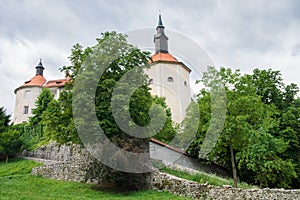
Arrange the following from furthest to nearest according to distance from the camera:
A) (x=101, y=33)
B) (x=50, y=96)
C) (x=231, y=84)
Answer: (x=50, y=96), (x=231, y=84), (x=101, y=33)

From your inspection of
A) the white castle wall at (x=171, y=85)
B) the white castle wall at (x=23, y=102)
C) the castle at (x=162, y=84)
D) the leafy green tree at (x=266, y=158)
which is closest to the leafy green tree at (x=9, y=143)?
the castle at (x=162, y=84)

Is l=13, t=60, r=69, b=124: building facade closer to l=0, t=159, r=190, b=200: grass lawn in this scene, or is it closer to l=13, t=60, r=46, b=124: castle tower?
l=13, t=60, r=46, b=124: castle tower

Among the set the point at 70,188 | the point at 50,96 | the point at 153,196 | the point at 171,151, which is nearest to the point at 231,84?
the point at 171,151

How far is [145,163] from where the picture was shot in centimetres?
1423

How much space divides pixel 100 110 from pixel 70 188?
4025 mm

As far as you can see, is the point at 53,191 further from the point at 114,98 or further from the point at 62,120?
the point at 114,98

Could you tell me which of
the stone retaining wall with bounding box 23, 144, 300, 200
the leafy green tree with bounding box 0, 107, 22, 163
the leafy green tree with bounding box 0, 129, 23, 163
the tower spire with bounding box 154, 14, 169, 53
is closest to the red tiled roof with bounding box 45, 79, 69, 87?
the tower spire with bounding box 154, 14, 169, 53

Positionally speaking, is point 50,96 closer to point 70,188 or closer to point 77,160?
point 77,160

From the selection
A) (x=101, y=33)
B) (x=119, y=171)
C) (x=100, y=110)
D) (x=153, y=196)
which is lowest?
(x=153, y=196)

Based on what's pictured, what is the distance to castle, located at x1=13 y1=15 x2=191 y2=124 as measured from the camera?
122ft

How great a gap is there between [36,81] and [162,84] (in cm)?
2100

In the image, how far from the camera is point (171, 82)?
126 feet

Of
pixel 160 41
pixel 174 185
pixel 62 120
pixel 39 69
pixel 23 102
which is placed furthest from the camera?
pixel 39 69

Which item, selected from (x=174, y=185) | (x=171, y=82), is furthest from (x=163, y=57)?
(x=174, y=185)
